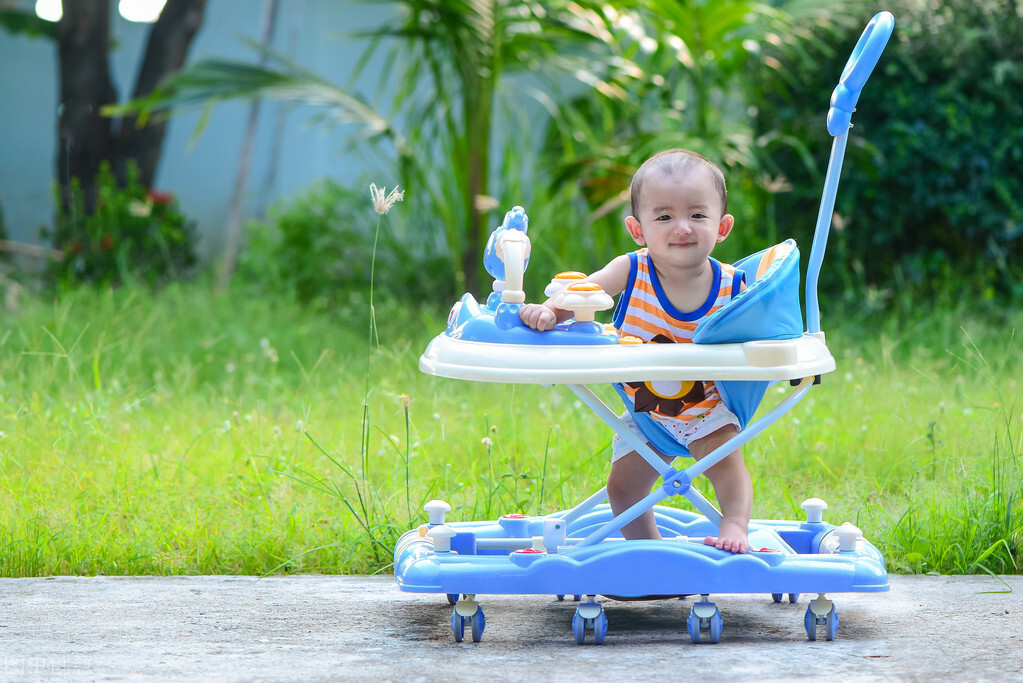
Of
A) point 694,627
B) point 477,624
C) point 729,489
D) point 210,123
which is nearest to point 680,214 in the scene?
point 729,489

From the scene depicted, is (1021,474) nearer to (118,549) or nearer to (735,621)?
(735,621)

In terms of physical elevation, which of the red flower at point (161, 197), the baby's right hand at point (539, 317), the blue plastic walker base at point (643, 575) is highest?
the baby's right hand at point (539, 317)

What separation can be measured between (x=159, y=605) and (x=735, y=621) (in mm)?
1318

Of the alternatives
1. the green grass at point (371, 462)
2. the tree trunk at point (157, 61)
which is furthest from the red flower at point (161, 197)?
the green grass at point (371, 462)

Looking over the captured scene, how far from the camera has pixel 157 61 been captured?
7.54 meters

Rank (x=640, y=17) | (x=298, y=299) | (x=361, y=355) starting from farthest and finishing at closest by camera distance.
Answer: (x=298, y=299), (x=640, y=17), (x=361, y=355)

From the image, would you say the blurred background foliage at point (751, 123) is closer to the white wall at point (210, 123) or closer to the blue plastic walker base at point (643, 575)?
the white wall at point (210, 123)

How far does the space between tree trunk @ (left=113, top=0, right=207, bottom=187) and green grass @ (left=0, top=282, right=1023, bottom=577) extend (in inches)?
Result: 135

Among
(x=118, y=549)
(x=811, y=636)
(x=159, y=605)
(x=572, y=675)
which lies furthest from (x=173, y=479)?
(x=811, y=636)

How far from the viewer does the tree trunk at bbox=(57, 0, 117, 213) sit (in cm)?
749

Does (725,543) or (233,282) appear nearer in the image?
(725,543)

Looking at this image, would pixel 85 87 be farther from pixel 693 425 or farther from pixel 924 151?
pixel 693 425

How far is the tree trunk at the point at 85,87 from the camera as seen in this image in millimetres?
7492

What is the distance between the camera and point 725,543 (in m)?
2.11
